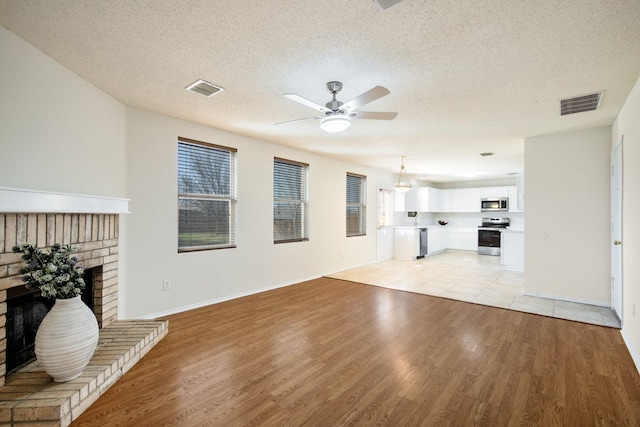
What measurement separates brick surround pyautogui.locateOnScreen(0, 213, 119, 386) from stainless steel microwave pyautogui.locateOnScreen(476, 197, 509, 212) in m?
9.47

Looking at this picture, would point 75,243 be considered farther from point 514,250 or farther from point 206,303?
point 514,250

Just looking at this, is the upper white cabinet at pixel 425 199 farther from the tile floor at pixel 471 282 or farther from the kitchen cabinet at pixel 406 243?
the tile floor at pixel 471 282

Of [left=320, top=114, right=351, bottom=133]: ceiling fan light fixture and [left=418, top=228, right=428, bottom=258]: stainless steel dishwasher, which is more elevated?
[left=320, top=114, right=351, bottom=133]: ceiling fan light fixture

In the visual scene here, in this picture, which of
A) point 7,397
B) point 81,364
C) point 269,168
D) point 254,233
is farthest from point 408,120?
point 7,397

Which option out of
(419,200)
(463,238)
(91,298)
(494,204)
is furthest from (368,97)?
(463,238)

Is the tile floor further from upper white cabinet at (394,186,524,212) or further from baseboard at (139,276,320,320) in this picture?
upper white cabinet at (394,186,524,212)

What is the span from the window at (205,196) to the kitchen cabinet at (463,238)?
8.13 m

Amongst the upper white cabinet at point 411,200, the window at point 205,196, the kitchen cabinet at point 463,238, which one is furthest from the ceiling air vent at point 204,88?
the kitchen cabinet at point 463,238

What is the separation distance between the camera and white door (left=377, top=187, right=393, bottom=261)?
7.91 m

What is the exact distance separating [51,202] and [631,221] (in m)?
5.06

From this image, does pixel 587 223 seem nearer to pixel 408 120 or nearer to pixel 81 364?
pixel 408 120

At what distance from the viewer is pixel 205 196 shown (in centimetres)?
416

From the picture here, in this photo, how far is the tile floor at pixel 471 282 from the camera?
3867mm

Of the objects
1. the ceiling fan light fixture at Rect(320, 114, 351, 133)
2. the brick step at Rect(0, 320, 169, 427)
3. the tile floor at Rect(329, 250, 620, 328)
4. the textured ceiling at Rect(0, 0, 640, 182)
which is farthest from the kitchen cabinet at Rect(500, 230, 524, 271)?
the brick step at Rect(0, 320, 169, 427)
